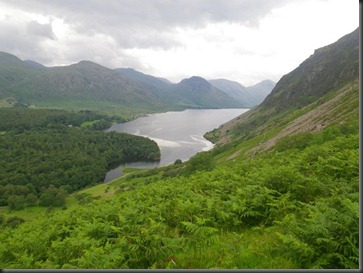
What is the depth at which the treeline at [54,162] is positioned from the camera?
112 metres

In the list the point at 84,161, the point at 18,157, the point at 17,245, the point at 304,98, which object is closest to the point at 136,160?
the point at 84,161

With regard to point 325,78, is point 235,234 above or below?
below

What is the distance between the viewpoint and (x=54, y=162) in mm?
153375

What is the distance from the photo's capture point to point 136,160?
550ft

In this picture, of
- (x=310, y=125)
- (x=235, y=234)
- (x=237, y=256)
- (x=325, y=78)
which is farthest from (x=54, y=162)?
(x=325, y=78)

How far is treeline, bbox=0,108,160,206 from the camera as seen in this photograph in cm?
11169

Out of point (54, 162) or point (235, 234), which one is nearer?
point (235, 234)

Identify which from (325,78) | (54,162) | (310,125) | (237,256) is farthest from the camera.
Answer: (325,78)

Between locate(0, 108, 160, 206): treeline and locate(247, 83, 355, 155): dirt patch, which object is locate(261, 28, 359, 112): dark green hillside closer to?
locate(247, 83, 355, 155): dirt patch

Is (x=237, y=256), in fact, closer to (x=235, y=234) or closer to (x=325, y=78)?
(x=235, y=234)

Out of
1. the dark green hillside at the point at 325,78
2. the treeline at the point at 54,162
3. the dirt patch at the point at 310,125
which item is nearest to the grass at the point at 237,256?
the dirt patch at the point at 310,125

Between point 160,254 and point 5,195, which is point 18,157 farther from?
point 160,254

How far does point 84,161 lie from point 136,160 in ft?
91.6

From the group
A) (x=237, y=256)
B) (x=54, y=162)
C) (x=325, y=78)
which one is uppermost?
(x=325, y=78)
